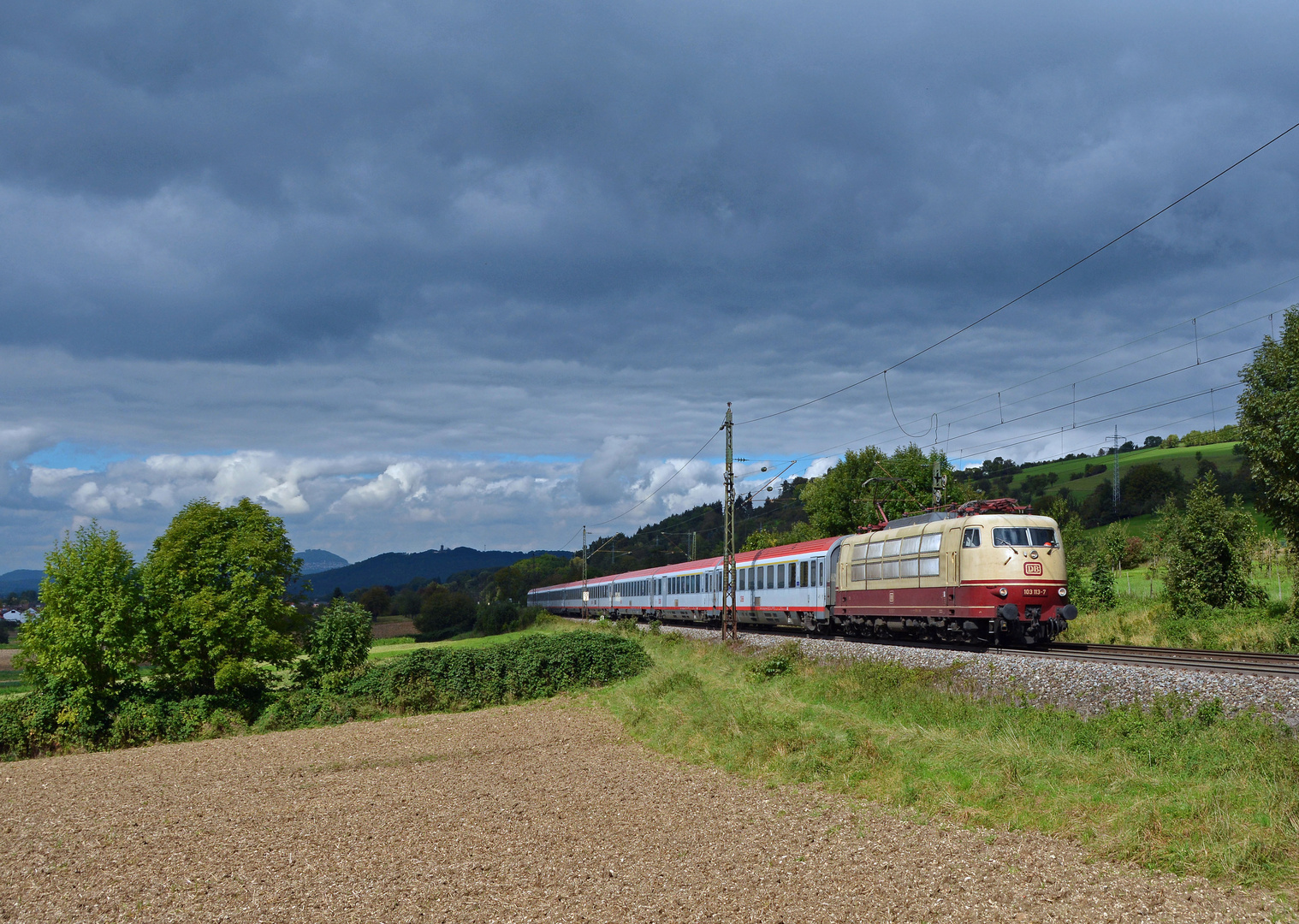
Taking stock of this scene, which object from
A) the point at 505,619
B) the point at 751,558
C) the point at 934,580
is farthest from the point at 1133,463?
the point at 934,580

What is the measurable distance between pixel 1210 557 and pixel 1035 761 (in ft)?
86.8

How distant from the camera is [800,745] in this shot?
639 inches

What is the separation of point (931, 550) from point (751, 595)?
715 inches

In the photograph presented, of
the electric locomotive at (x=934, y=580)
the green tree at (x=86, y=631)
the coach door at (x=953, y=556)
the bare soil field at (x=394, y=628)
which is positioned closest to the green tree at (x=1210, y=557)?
the electric locomotive at (x=934, y=580)

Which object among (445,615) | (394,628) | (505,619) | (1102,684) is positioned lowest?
(394,628)

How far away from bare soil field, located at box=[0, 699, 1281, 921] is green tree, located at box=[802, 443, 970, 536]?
5782 centimetres

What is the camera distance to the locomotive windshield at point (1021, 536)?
24062mm

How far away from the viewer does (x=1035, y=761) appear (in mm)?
13055

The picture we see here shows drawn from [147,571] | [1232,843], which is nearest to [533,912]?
[1232,843]

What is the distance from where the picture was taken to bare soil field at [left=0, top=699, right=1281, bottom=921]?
940cm

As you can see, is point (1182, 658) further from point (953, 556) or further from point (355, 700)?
point (355, 700)

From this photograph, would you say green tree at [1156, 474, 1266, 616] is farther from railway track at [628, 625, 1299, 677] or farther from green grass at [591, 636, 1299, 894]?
green grass at [591, 636, 1299, 894]

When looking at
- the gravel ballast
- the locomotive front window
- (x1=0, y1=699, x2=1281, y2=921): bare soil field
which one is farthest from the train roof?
(x1=0, y1=699, x2=1281, y2=921): bare soil field

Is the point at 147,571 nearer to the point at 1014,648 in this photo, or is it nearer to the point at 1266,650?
the point at 1014,648
